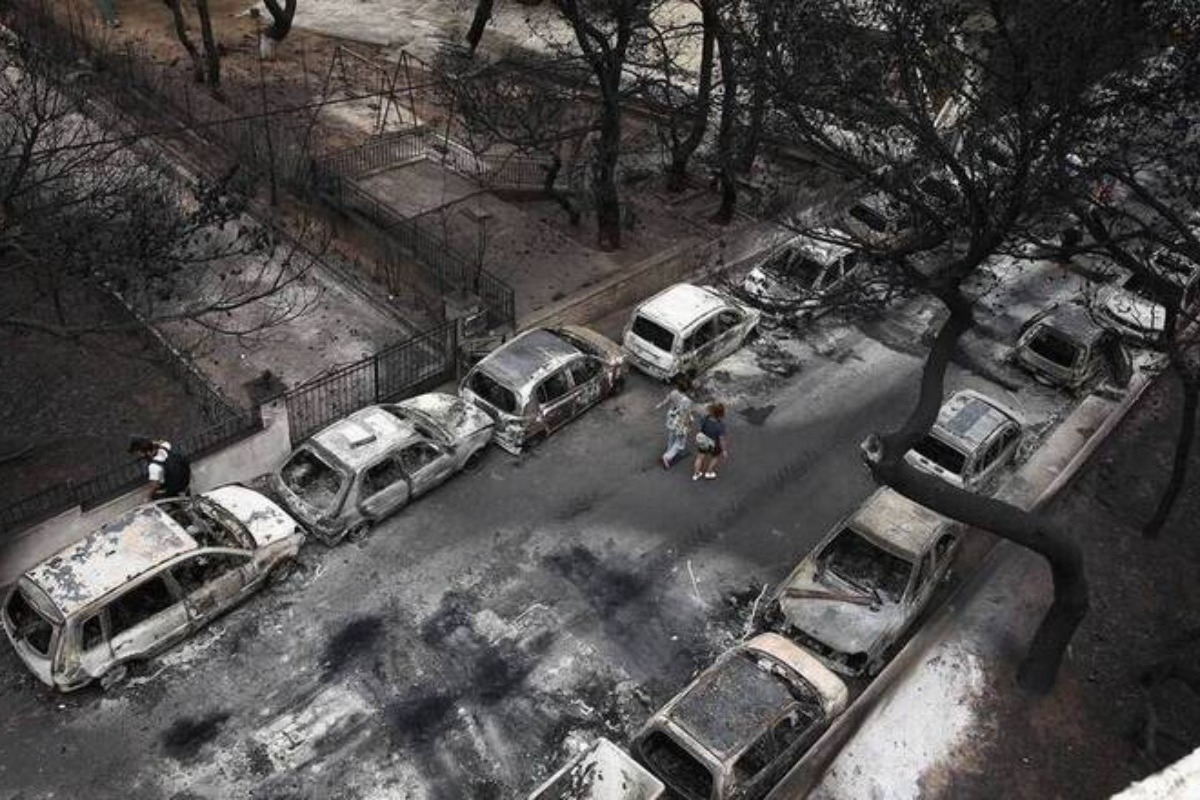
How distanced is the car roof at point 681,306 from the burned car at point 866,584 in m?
5.14

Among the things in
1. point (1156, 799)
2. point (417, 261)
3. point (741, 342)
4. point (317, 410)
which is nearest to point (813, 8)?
point (741, 342)

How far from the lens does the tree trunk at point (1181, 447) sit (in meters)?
14.1

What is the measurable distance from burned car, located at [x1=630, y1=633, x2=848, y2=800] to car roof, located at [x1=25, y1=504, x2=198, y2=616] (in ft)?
19.9

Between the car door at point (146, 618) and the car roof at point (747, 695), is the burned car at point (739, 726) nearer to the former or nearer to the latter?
the car roof at point (747, 695)

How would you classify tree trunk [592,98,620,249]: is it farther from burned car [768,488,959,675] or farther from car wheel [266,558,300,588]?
car wheel [266,558,300,588]

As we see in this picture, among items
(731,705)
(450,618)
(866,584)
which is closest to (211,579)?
(450,618)

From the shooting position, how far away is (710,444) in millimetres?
15766

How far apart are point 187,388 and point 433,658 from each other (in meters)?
6.71

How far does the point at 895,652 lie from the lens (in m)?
13.9

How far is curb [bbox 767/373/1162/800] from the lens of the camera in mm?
11477

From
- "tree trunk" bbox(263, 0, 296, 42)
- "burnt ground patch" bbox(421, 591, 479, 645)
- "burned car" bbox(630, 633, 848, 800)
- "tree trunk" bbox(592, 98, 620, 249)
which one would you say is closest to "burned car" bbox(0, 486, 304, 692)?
"burnt ground patch" bbox(421, 591, 479, 645)

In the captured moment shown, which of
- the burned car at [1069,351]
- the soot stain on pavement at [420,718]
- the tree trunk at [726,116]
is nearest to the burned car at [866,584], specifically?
the soot stain on pavement at [420,718]

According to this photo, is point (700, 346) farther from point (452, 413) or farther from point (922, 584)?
point (922, 584)

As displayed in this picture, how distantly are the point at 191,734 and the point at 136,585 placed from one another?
1.83 metres
